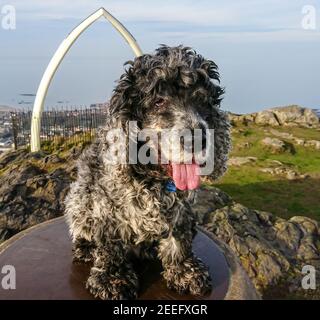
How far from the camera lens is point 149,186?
434cm

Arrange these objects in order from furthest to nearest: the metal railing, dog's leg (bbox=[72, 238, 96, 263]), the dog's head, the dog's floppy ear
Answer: the metal railing → dog's leg (bbox=[72, 238, 96, 263]) → the dog's floppy ear → the dog's head

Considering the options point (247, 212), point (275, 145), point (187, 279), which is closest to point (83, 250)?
point (187, 279)

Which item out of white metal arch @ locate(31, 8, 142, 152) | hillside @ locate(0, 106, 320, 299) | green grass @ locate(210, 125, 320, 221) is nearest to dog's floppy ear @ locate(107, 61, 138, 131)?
hillside @ locate(0, 106, 320, 299)

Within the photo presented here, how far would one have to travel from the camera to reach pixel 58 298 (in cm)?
394

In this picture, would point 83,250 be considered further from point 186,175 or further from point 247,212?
point 247,212

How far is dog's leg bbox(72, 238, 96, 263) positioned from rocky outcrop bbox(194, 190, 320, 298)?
4.72 meters

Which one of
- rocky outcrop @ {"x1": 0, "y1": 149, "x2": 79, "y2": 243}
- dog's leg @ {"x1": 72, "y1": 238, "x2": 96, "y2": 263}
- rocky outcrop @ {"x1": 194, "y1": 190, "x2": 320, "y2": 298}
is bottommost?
rocky outcrop @ {"x1": 194, "y1": 190, "x2": 320, "y2": 298}

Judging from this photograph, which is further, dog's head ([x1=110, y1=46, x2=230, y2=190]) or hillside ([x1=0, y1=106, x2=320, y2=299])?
hillside ([x1=0, y1=106, x2=320, y2=299])

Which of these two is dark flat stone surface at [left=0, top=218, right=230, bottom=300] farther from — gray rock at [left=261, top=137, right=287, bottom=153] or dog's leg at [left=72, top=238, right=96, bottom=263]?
gray rock at [left=261, top=137, right=287, bottom=153]

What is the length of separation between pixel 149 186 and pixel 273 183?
629 inches

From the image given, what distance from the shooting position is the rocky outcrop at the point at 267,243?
9602 mm

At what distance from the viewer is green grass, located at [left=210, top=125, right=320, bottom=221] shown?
17061 mm

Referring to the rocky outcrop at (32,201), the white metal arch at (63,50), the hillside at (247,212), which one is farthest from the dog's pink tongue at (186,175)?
the white metal arch at (63,50)
